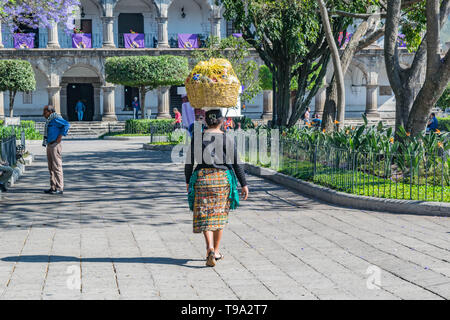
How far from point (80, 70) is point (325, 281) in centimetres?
3250

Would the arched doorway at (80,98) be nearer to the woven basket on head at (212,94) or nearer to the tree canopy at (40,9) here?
the tree canopy at (40,9)

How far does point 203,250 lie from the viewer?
6.31 m


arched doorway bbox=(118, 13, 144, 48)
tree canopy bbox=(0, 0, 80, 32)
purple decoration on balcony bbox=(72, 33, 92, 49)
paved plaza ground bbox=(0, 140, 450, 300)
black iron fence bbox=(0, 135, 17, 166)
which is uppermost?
arched doorway bbox=(118, 13, 144, 48)

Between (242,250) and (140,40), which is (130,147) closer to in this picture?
(140,40)

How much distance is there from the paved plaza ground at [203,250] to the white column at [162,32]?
916 inches

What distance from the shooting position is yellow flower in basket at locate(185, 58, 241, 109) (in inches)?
248

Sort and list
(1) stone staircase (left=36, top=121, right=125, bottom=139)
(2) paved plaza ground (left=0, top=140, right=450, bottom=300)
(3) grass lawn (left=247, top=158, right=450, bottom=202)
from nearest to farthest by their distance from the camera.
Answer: (2) paved plaza ground (left=0, top=140, right=450, bottom=300), (3) grass lawn (left=247, top=158, right=450, bottom=202), (1) stone staircase (left=36, top=121, right=125, bottom=139)

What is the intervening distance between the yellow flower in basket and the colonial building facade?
26.2 m

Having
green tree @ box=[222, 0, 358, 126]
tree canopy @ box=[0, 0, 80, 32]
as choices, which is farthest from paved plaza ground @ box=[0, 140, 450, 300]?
green tree @ box=[222, 0, 358, 126]

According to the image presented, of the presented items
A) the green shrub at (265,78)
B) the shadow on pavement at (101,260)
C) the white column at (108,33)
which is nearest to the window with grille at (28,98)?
the white column at (108,33)

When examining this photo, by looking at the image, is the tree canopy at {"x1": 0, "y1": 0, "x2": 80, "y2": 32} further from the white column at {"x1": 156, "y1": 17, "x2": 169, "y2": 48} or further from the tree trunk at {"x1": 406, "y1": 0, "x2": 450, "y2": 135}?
the white column at {"x1": 156, "y1": 17, "x2": 169, "y2": 48}

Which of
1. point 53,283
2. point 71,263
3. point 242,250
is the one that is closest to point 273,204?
point 242,250

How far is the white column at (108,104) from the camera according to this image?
33094 mm
